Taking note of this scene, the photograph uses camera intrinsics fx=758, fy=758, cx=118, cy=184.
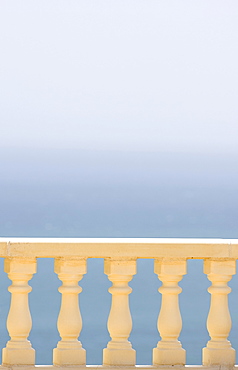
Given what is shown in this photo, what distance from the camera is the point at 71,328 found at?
392 centimetres

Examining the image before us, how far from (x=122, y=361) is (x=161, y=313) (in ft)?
1.06

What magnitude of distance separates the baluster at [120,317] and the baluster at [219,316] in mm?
421

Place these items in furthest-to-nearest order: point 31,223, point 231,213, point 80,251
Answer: point 231,213, point 31,223, point 80,251

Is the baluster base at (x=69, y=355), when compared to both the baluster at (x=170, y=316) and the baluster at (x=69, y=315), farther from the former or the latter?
the baluster at (x=170, y=316)

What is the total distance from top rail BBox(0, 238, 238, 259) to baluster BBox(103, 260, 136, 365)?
0.23 ft

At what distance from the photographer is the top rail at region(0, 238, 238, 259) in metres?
3.86

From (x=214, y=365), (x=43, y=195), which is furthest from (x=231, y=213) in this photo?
(x=214, y=365)

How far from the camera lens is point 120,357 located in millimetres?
3953

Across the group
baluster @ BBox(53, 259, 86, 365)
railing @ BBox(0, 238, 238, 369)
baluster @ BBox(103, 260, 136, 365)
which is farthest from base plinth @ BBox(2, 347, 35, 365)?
baluster @ BBox(103, 260, 136, 365)

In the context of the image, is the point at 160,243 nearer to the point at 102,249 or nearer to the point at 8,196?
the point at 102,249

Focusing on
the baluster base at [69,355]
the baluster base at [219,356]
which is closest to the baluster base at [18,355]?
the baluster base at [69,355]

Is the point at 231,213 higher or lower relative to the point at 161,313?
higher

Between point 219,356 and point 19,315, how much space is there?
108cm

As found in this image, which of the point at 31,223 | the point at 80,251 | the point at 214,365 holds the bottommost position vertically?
the point at 214,365
